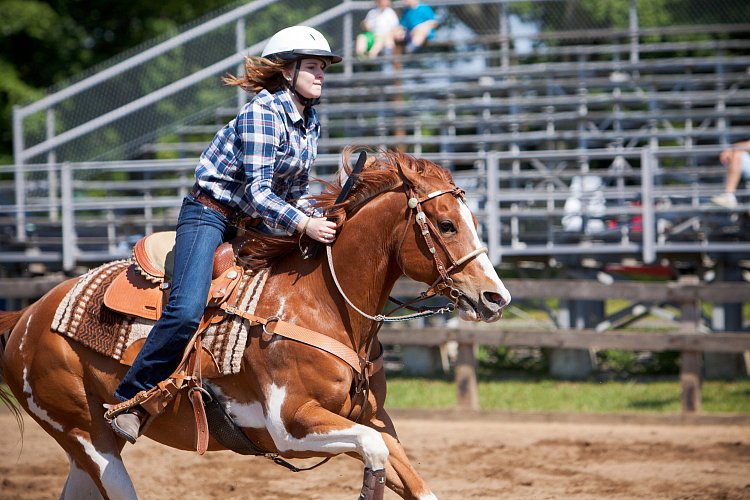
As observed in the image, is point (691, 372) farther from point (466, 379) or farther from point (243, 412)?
point (243, 412)

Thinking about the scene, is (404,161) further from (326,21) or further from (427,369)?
(326,21)

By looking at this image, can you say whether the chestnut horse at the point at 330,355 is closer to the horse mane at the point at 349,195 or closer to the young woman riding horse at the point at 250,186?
the horse mane at the point at 349,195

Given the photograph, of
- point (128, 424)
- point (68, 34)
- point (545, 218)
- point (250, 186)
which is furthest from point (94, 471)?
point (68, 34)

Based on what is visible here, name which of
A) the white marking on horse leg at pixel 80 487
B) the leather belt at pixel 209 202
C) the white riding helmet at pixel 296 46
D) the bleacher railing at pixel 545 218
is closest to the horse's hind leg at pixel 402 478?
the leather belt at pixel 209 202

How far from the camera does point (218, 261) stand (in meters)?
5.20

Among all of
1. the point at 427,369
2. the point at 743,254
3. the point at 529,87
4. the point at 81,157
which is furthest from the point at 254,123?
the point at 529,87

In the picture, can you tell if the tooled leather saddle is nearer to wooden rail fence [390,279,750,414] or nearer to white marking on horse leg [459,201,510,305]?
white marking on horse leg [459,201,510,305]

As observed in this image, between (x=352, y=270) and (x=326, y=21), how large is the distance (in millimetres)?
11984

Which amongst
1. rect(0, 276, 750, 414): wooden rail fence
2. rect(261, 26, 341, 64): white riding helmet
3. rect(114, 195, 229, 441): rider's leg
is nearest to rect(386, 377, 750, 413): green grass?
rect(0, 276, 750, 414): wooden rail fence

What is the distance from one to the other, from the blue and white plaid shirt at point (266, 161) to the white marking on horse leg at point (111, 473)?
62.5 inches

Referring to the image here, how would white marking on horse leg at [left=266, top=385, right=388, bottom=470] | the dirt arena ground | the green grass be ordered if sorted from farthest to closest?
1. the green grass
2. the dirt arena ground
3. white marking on horse leg at [left=266, top=385, right=388, bottom=470]

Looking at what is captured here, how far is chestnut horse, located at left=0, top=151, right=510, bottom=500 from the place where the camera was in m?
4.71

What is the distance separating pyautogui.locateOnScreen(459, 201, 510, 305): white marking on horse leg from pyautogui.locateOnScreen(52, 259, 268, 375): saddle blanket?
3.70ft

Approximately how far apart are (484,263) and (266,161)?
123cm
